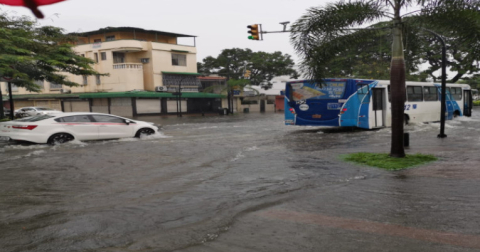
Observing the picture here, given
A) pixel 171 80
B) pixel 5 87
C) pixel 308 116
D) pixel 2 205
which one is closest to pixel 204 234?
pixel 2 205

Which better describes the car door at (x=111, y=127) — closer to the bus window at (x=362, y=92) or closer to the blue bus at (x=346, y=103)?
the blue bus at (x=346, y=103)

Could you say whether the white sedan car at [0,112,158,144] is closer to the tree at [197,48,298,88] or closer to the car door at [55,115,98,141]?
the car door at [55,115,98,141]

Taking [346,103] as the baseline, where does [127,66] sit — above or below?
above

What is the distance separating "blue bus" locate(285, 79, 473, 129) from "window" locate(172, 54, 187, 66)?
29.5 metres

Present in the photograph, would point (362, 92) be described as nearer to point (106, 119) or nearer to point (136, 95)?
point (106, 119)

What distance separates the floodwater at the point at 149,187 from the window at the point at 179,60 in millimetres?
33609

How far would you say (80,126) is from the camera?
1477cm

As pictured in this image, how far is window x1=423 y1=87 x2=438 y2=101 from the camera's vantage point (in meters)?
22.1

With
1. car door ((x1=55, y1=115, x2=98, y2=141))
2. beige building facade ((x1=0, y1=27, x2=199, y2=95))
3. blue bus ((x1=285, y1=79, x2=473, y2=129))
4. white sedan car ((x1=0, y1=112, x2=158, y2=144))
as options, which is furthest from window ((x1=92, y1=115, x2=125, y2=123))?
beige building facade ((x1=0, y1=27, x2=199, y2=95))

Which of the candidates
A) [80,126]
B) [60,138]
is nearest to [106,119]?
[80,126]

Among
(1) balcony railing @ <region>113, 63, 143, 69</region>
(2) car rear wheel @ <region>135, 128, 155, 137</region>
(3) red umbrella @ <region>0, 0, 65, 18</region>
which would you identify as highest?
(1) balcony railing @ <region>113, 63, 143, 69</region>

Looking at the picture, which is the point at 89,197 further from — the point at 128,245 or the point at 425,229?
the point at 425,229

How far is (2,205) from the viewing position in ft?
20.8

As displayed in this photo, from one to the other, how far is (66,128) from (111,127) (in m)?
1.70
